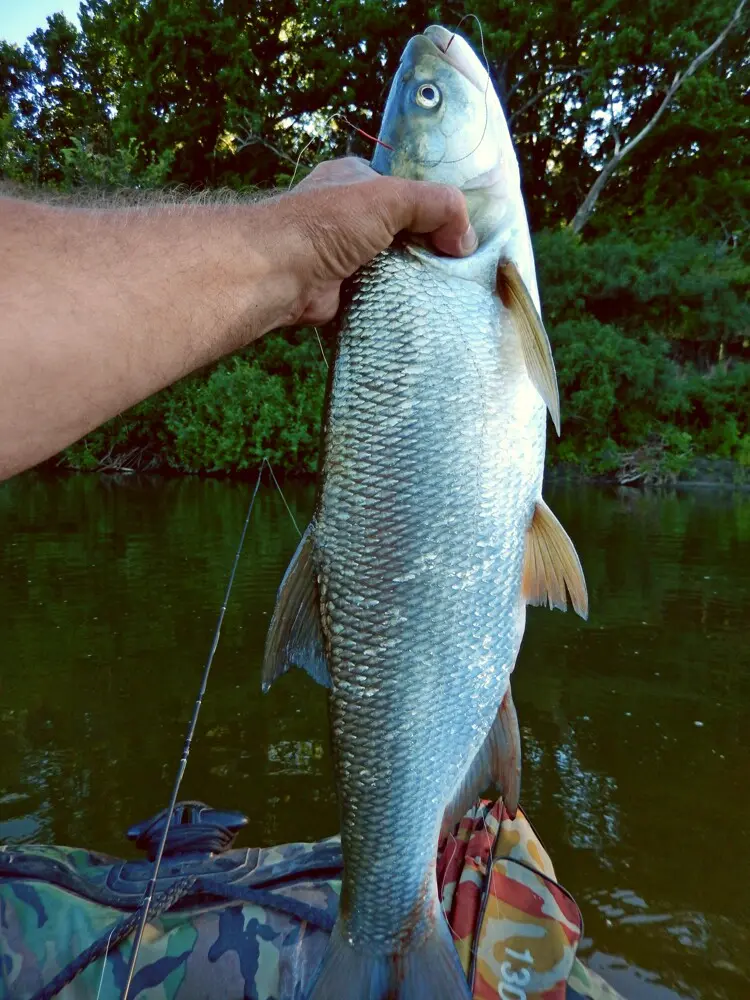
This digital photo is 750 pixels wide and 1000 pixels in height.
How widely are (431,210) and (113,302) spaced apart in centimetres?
70

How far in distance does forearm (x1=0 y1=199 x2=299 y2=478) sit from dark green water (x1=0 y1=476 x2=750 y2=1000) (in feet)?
8.56

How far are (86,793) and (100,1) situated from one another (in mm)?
32138

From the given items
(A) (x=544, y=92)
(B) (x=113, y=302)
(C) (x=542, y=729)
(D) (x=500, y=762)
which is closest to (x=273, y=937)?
(D) (x=500, y=762)

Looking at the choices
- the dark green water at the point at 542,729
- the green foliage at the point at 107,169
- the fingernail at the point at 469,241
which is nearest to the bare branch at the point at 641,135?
the green foliage at the point at 107,169

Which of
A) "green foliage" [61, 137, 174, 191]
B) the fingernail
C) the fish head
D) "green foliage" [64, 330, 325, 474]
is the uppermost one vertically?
"green foliage" [61, 137, 174, 191]

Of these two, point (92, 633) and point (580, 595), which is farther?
point (92, 633)

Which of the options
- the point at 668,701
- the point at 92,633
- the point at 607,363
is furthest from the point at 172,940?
the point at 607,363

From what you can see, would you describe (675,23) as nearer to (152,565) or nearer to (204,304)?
(152,565)

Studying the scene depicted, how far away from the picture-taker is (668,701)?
194 inches

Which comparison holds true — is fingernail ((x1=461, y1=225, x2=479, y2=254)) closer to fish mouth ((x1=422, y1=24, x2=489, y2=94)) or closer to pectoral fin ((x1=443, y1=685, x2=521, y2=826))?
fish mouth ((x1=422, y1=24, x2=489, y2=94))

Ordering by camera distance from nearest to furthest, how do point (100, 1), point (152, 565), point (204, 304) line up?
point (204, 304) → point (152, 565) → point (100, 1)

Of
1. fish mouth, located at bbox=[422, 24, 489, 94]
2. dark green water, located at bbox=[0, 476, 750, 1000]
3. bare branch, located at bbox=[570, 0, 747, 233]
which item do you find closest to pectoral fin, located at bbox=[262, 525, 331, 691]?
fish mouth, located at bbox=[422, 24, 489, 94]

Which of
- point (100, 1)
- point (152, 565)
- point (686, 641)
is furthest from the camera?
point (100, 1)

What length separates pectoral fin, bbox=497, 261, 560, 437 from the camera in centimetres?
160
